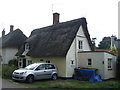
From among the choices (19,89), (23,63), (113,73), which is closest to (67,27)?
(113,73)

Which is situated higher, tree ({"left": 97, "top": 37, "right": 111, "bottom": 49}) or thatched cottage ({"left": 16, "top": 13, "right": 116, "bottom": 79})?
tree ({"left": 97, "top": 37, "right": 111, "bottom": 49})

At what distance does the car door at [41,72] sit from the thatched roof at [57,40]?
3019 mm

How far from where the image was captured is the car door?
1708 cm

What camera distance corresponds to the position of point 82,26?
76.2 ft

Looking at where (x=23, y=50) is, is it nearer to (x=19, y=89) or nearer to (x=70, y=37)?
(x=70, y=37)

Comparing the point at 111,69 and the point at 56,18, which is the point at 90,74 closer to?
the point at 111,69

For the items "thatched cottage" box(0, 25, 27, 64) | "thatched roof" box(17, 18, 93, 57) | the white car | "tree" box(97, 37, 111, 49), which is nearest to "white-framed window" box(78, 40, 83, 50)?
"thatched roof" box(17, 18, 93, 57)

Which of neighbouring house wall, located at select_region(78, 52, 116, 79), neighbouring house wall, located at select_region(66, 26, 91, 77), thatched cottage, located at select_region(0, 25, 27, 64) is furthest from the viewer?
thatched cottage, located at select_region(0, 25, 27, 64)

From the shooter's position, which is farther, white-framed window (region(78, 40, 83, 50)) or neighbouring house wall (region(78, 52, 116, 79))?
white-framed window (region(78, 40, 83, 50))

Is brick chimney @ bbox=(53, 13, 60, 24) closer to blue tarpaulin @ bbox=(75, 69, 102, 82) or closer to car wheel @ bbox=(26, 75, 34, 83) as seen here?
blue tarpaulin @ bbox=(75, 69, 102, 82)

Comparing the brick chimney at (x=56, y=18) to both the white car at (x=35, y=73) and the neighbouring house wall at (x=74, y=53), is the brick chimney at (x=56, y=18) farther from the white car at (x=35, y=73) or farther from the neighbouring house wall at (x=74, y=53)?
the white car at (x=35, y=73)

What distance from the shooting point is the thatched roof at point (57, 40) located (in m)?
20.8

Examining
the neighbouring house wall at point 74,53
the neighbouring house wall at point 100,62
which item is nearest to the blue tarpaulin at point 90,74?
the neighbouring house wall at point 100,62

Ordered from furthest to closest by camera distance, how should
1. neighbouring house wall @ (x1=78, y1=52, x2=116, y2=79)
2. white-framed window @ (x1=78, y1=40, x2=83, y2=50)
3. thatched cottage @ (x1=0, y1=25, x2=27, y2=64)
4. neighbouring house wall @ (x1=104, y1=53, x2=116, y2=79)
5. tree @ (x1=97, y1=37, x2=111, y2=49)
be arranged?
tree @ (x1=97, y1=37, x2=111, y2=49) < thatched cottage @ (x1=0, y1=25, x2=27, y2=64) < white-framed window @ (x1=78, y1=40, x2=83, y2=50) < neighbouring house wall @ (x1=104, y1=53, x2=116, y2=79) < neighbouring house wall @ (x1=78, y1=52, x2=116, y2=79)
